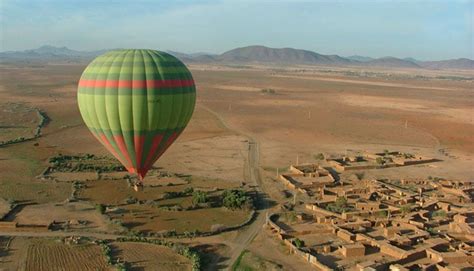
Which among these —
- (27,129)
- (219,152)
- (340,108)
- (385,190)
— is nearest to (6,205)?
(219,152)

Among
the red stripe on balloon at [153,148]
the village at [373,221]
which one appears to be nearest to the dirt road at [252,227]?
the village at [373,221]

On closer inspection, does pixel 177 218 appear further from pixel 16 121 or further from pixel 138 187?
pixel 16 121

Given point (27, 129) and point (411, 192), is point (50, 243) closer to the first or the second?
point (411, 192)

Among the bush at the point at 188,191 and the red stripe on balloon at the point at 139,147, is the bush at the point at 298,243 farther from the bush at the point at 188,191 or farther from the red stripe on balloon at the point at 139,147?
the bush at the point at 188,191

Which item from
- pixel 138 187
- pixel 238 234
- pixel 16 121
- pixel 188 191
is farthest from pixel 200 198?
pixel 16 121

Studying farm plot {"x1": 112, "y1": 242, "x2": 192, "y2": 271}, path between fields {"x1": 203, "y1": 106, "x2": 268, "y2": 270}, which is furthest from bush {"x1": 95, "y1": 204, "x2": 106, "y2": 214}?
path between fields {"x1": 203, "y1": 106, "x2": 268, "y2": 270}
